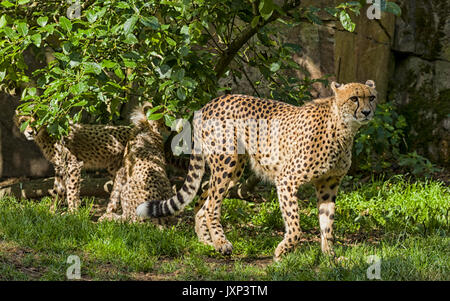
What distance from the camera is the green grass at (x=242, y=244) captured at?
454 centimetres

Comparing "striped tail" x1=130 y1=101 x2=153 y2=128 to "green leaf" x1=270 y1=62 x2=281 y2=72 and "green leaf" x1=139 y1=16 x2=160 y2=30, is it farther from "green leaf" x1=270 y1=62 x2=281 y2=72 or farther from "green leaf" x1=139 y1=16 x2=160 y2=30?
"green leaf" x1=139 y1=16 x2=160 y2=30

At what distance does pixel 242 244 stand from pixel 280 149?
2.97ft

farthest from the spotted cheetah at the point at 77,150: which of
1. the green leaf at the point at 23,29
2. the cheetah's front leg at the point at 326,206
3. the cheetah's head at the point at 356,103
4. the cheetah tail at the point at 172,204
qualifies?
the cheetah's head at the point at 356,103

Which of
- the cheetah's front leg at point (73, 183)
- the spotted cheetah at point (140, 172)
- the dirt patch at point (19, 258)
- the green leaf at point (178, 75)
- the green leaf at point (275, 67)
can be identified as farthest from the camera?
the cheetah's front leg at point (73, 183)

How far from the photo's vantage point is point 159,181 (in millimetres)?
6363

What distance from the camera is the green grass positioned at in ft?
14.9

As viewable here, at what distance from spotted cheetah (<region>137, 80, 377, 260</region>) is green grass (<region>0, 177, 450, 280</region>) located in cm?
22

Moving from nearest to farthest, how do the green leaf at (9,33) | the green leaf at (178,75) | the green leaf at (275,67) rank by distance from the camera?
the green leaf at (9,33) → the green leaf at (178,75) → the green leaf at (275,67)

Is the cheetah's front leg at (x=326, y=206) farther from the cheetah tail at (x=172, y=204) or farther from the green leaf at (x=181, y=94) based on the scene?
the green leaf at (x=181, y=94)

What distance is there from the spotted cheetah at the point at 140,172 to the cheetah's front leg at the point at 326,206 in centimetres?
168

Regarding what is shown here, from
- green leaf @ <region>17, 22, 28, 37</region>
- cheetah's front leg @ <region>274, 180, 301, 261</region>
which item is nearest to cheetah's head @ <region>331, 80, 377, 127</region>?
cheetah's front leg @ <region>274, 180, 301, 261</region>

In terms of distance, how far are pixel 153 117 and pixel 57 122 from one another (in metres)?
0.83

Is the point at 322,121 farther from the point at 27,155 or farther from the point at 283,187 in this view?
the point at 27,155

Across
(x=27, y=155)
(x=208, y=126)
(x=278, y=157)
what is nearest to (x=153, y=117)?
(x=208, y=126)
